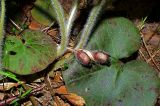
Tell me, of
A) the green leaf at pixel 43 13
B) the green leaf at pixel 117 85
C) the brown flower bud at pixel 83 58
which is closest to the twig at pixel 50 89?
the green leaf at pixel 117 85

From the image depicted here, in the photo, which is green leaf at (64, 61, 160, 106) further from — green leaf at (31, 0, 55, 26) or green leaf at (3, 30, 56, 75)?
green leaf at (31, 0, 55, 26)

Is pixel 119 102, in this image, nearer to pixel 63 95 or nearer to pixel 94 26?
pixel 63 95

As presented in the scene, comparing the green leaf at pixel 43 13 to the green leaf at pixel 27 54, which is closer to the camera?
the green leaf at pixel 27 54

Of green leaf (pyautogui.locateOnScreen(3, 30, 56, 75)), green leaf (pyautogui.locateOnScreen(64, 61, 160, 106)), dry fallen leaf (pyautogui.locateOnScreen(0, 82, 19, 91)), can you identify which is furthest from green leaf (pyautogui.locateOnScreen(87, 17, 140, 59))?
→ dry fallen leaf (pyautogui.locateOnScreen(0, 82, 19, 91))

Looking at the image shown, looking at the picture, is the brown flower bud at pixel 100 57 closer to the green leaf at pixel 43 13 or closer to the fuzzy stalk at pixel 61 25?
the fuzzy stalk at pixel 61 25

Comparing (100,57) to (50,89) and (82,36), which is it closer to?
(82,36)

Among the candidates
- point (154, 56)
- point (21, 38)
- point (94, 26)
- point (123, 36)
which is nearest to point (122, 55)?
point (123, 36)
